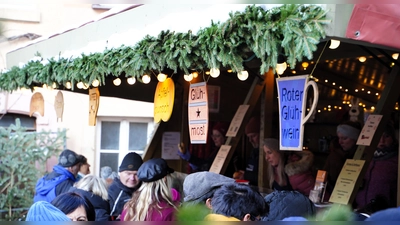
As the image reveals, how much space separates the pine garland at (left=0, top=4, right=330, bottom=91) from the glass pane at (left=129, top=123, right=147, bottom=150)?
6645 mm

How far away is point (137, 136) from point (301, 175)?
668 cm

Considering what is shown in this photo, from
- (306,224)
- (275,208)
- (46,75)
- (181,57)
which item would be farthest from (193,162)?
(306,224)

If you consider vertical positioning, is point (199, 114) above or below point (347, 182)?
above

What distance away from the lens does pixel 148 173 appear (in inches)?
159

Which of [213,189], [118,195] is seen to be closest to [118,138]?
[118,195]

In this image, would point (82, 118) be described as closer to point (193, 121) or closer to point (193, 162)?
point (193, 162)

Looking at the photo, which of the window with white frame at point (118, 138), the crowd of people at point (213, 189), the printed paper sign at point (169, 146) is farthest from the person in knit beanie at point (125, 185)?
the window with white frame at point (118, 138)

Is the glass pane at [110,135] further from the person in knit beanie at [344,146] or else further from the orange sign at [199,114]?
the orange sign at [199,114]

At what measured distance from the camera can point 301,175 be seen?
561cm

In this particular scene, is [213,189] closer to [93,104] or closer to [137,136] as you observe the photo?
[93,104]

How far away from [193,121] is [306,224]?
3.11 metres

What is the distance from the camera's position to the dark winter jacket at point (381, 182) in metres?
5.09

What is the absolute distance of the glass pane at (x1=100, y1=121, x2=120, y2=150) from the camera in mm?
11664

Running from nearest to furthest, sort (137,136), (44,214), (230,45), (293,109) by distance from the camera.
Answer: (44,214)
(230,45)
(293,109)
(137,136)
